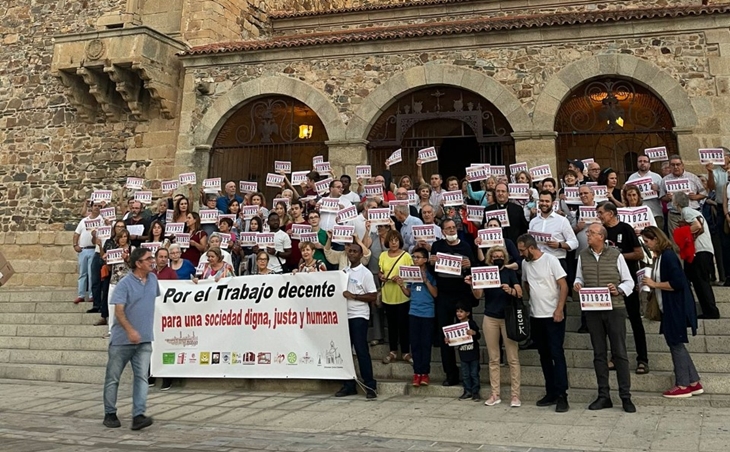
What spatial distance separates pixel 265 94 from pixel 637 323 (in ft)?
30.6

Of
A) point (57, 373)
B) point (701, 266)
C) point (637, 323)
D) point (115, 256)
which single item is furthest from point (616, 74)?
point (57, 373)

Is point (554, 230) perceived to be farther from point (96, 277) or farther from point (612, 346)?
point (96, 277)

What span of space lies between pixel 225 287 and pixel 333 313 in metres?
1.63

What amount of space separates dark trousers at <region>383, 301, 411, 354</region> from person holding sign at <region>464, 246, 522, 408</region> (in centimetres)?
110

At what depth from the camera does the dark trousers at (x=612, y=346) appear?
18.6ft

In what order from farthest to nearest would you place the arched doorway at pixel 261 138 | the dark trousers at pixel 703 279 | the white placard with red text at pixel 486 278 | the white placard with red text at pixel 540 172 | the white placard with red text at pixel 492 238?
the arched doorway at pixel 261 138 → the white placard with red text at pixel 540 172 → the dark trousers at pixel 703 279 → the white placard with red text at pixel 492 238 → the white placard with red text at pixel 486 278

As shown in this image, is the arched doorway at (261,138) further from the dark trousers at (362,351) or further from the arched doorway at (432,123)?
the dark trousers at (362,351)

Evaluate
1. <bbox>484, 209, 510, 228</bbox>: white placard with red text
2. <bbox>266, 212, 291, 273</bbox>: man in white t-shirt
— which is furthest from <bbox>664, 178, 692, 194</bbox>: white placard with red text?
<bbox>266, 212, 291, 273</bbox>: man in white t-shirt

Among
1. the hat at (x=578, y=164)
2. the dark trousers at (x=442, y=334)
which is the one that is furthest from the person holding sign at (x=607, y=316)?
the hat at (x=578, y=164)

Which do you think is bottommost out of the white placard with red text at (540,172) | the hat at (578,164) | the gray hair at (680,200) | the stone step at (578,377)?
the stone step at (578,377)

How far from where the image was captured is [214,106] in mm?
13109

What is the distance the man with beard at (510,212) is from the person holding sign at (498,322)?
1.52m

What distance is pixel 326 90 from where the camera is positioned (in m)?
12.6

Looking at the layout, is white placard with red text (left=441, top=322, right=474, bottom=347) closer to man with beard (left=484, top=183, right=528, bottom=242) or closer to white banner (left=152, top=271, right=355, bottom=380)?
white banner (left=152, top=271, right=355, bottom=380)
